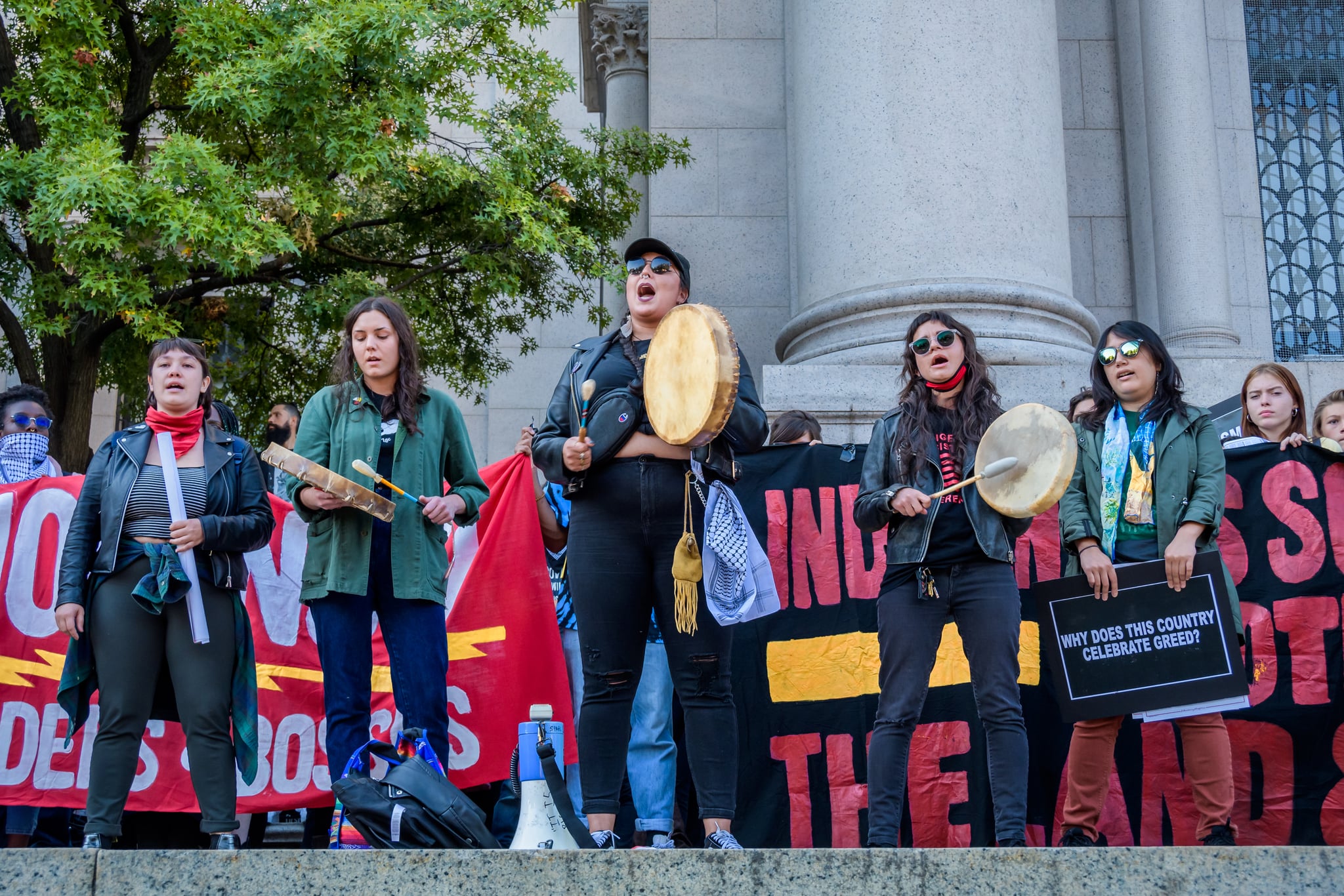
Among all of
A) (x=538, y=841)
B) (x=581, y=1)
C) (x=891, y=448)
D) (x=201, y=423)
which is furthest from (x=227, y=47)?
(x=538, y=841)

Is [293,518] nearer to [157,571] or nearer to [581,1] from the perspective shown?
[157,571]

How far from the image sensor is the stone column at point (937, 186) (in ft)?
25.9

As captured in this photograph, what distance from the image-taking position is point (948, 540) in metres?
5.02

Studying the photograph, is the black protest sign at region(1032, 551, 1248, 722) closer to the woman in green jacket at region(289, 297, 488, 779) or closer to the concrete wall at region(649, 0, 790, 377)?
the woman in green jacket at region(289, 297, 488, 779)

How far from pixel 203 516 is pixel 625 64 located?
379 inches

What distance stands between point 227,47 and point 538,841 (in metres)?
8.79

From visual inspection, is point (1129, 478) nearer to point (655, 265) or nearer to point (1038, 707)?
point (1038, 707)

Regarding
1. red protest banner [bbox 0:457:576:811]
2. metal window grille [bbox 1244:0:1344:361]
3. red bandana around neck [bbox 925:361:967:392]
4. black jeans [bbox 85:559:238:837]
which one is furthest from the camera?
metal window grille [bbox 1244:0:1344:361]

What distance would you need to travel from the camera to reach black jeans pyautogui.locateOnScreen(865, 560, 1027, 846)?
186 inches

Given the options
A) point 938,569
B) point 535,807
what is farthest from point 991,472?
point 535,807

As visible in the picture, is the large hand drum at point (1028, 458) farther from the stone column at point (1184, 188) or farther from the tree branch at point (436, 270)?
the tree branch at point (436, 270)

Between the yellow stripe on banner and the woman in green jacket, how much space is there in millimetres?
1645

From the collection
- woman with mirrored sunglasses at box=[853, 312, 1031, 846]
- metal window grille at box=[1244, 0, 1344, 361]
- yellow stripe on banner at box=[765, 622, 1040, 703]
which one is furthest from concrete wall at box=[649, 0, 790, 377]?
woman with mirrored sunglasses at box=[853, 312, 1031, 846]

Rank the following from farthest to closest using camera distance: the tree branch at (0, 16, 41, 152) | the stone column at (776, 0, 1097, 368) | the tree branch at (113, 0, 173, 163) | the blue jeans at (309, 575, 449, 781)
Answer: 1. the tree branch at (113, 0, 173, 163)
2. the tree branch at (0, 16, 41, 152)
3. the stone column at (776, 0, 1097, 368)
4. the blue jeans at (309, 575, 449, 781)
